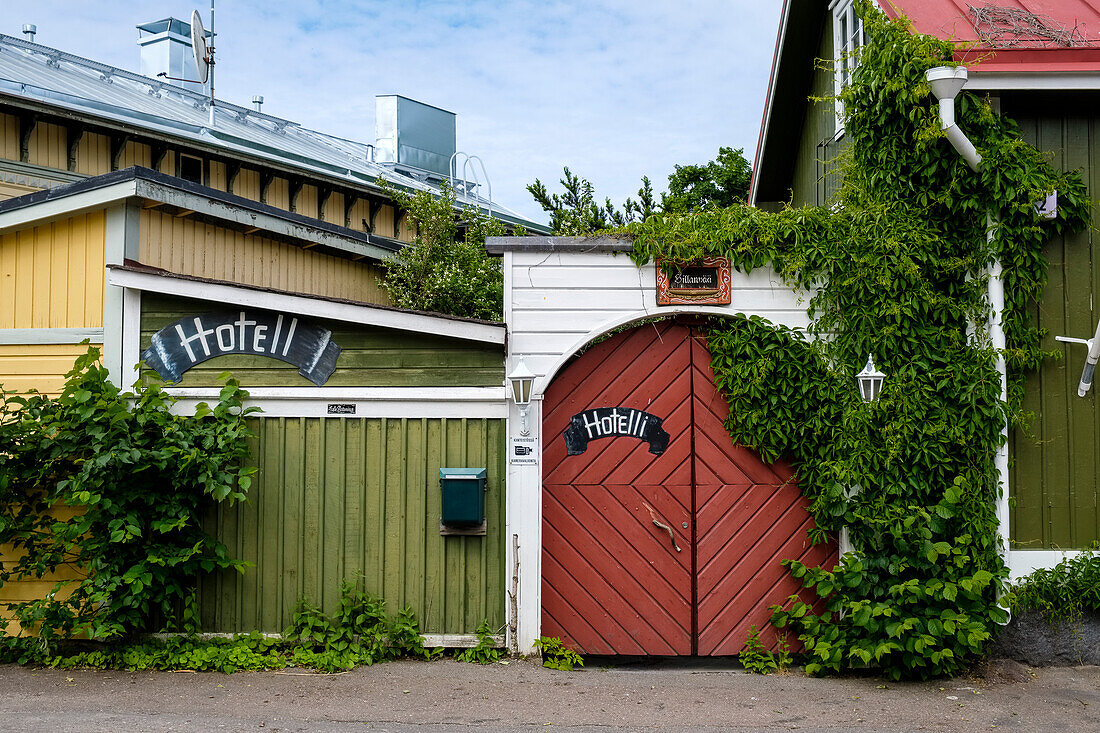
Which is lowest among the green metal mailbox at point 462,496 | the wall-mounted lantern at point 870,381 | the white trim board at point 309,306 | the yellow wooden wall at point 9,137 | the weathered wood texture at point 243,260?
the green metal mailbox at point 462,496

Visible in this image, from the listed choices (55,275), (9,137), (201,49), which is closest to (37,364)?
(55,275)

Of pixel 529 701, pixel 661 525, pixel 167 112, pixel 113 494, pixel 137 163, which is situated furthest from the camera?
pixel 167 112

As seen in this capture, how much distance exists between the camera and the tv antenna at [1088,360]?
679cm

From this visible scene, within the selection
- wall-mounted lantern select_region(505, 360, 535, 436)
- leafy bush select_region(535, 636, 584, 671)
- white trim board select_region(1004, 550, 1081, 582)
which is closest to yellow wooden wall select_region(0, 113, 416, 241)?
wall-mounted lantern select_region(505, 360, 535, 436)

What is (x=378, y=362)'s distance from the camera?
23.7 ft

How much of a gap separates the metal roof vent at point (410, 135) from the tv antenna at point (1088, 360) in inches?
647

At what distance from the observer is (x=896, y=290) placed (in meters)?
6.92

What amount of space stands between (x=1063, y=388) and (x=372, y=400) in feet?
17.2

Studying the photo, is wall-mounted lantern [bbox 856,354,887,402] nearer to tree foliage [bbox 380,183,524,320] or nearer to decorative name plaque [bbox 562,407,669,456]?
decorative name plaque [bbox 562,407,669,456]

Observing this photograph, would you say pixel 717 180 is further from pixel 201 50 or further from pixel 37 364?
pixel 37 364

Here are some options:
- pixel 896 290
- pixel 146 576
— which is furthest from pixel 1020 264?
pixel 146 576

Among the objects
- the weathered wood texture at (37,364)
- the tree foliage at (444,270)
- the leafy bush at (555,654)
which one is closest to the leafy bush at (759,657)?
the leafy bush at (555,654)

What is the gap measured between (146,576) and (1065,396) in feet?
22.6

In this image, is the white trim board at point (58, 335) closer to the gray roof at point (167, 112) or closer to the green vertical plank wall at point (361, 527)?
the green vertical plank wall at point (361, 527)
